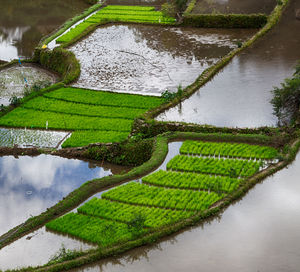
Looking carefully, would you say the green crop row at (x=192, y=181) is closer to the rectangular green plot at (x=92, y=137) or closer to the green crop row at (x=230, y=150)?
the green crop row at (x=230, y=150)

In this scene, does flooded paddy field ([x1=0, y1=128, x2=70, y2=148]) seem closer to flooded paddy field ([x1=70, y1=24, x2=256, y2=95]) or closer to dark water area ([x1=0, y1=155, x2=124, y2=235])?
dark water area ([x1=0, y1=155, x2=124, y2=235])

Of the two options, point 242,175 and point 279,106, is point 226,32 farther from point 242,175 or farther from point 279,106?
point 242,175

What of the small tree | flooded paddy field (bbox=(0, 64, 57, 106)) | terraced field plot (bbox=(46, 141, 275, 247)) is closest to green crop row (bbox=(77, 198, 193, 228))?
terraced field plot (bbox=(46, 141, 275, 247))

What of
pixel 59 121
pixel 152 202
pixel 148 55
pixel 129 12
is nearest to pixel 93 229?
pixel 152 202

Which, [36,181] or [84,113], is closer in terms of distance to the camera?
[36,181]

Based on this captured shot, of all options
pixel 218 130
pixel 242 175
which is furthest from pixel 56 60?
pixel 242 175

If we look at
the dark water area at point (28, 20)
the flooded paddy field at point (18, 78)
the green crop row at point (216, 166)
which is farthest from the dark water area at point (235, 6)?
the green crop row at point (216, 166)

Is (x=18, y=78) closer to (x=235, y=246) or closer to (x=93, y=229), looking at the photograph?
(x=93, y=229)
